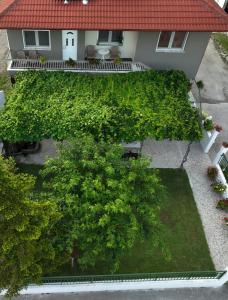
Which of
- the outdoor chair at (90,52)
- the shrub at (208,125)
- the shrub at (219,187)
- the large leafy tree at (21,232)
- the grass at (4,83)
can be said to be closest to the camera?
the large leafy tree at (21,232)

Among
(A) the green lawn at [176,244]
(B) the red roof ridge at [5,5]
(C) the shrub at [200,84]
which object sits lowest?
(A) the green lawn at [176,244]

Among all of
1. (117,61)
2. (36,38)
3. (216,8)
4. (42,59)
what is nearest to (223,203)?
(117,61)

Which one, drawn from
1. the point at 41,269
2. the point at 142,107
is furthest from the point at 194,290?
the point at 142,107

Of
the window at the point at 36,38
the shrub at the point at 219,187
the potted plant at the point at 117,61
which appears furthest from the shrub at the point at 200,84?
the window at the point at 36,38

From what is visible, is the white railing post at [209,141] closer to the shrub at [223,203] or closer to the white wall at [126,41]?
the shrub at [223,203]

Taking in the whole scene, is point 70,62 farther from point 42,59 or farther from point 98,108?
point 98,108

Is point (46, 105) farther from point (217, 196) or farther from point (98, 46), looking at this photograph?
point (217, 196)
